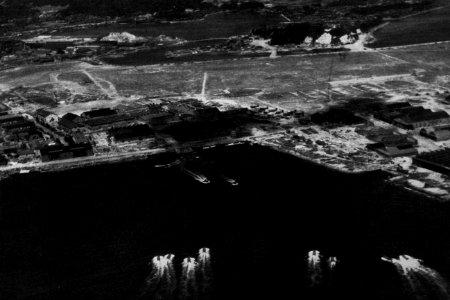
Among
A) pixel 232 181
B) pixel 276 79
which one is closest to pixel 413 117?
pixel 232 181

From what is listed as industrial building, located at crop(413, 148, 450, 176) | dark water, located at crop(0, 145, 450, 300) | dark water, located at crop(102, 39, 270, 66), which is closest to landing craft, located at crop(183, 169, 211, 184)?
dark water, located at crop(0, 145, 450, 300)

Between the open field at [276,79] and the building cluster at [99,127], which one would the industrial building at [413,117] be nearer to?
→ the open field at [276,79]

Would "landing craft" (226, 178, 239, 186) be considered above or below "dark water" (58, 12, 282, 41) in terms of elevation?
above

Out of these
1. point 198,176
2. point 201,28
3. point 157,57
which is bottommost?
point 201,28

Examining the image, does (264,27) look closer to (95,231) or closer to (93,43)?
(93,43)

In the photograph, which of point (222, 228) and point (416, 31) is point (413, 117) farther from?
point (416, 31)

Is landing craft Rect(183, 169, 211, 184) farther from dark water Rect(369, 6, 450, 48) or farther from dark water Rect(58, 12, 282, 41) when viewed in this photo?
dark water Rect(58, 12, 282, 41)
